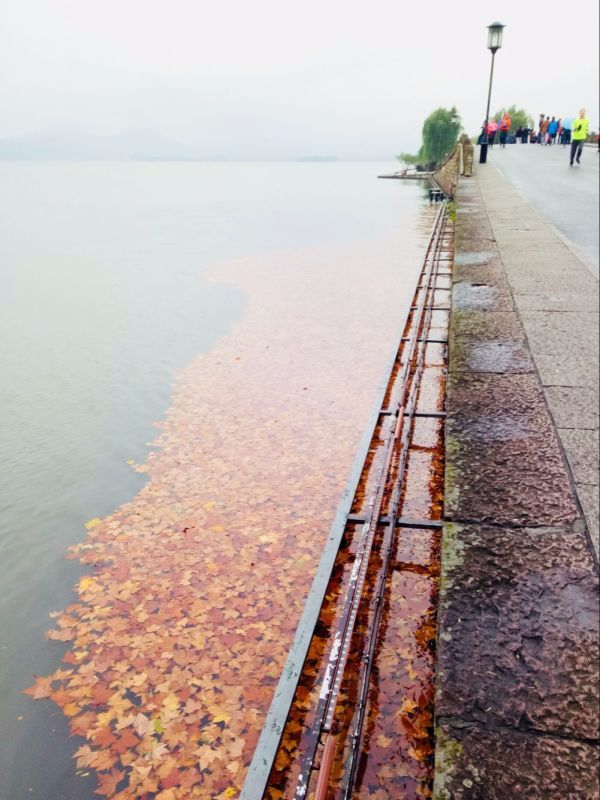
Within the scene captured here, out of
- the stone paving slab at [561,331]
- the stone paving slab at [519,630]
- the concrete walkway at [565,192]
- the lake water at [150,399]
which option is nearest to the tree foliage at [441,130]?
the concrete walkway at [565,192]

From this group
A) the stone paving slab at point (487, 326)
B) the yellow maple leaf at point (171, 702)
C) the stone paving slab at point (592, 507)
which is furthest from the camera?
the stone paving slab at point (487, 326)

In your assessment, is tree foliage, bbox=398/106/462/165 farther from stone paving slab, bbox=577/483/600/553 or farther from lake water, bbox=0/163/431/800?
stone paving slab, bbox=577/483/600/553

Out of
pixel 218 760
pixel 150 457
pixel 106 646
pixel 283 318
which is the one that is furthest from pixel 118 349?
pixel 218 760

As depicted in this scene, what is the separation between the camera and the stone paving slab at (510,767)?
2111 millimetres

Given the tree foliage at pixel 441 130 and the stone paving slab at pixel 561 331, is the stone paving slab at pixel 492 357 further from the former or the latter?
the tree foliage at pixel 441 130

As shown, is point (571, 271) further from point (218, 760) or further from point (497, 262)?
point (218, 760)

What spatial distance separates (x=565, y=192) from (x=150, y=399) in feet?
45.1

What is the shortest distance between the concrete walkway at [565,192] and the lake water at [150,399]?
4270mm

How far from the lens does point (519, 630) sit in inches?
109

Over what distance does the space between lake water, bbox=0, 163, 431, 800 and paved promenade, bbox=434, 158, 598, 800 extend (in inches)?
65.6

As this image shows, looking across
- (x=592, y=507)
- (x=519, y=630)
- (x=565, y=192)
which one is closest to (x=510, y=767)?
(x=519, y=630)

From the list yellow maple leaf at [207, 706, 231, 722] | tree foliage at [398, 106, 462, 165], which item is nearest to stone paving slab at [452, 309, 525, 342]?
yellow maple leaf at [207, 706, 231, 722]

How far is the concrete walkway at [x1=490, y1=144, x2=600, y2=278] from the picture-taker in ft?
38.0

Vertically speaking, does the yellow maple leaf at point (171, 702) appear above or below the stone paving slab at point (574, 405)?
below
